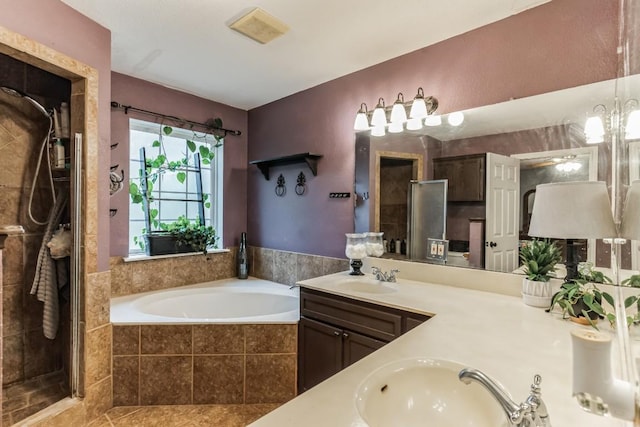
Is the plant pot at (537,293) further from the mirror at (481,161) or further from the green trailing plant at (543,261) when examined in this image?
the mirror at (481,161)

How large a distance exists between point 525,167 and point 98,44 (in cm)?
266

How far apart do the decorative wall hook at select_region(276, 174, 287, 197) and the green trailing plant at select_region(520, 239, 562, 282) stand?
214 centimetres

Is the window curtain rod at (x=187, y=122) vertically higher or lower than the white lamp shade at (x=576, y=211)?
higher

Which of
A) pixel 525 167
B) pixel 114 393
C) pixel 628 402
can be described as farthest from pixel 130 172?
pixel 628 402

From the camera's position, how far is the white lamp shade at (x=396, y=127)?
2255mm

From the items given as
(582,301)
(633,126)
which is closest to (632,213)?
(633,126)

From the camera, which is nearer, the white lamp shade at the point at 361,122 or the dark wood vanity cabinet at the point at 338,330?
the dark wood vanity cabinet at the point at 338,330

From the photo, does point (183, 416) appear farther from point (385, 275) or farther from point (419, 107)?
point (419, 107)

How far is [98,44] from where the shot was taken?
1.98 meters

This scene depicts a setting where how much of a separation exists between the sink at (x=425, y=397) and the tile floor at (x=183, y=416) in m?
1.43

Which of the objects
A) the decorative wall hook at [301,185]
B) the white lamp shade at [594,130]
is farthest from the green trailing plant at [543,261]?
the decorative wall hook at [301,185]

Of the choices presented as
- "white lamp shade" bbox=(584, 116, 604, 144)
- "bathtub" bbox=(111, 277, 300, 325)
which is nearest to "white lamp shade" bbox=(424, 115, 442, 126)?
"white lamp shade" bbox=(584, 116, 604, 144)

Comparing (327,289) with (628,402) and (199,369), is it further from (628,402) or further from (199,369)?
(628,402)

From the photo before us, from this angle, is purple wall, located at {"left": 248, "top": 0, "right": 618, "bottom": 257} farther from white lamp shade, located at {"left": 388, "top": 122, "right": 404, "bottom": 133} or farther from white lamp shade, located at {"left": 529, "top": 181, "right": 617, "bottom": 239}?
white lamp shade, located at {"left": 529, "top": 181, "right": 617, "bottom": 239}
